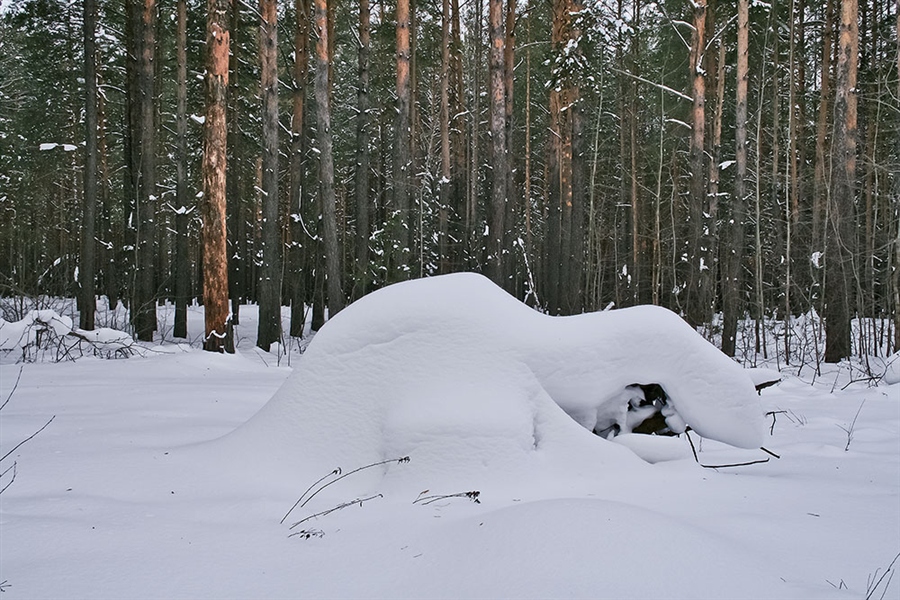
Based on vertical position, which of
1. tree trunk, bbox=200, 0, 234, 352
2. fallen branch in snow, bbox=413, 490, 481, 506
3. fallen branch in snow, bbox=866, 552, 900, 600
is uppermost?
tree trunk, bbox=200, 0, 234, 352

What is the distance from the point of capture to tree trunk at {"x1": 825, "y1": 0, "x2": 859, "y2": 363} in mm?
9227

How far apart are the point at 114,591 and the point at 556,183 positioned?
15.9 m

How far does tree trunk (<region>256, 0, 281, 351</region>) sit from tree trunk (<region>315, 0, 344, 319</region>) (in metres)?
0.78

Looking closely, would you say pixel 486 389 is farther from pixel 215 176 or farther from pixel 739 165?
pixel 739 165

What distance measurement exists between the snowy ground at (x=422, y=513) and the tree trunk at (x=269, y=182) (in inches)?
242

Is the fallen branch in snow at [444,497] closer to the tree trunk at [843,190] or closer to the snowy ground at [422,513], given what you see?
the snowy ground at [422,513]

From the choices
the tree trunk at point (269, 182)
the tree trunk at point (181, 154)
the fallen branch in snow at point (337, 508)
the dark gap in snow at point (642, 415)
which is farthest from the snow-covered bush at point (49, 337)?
the dark gap in snow at point (642, 415)

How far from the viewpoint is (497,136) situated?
11.0 meters

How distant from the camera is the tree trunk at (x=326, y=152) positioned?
9.88 metres

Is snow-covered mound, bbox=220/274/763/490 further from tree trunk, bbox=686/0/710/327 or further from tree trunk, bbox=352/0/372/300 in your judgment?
tree trunk, bbox=352/0/372/300

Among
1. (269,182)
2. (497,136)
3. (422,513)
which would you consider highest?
(497,136)

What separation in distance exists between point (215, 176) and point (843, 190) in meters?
9.79

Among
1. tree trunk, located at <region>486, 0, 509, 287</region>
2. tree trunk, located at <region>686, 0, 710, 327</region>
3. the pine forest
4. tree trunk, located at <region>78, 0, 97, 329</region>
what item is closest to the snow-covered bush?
the pine forest

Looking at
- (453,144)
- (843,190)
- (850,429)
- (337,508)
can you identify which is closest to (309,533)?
(337,508)
